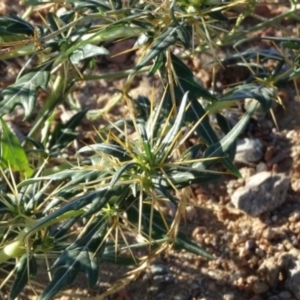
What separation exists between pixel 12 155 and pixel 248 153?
0.76 m

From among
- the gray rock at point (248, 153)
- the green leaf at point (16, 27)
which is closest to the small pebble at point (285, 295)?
the gray rock at point (248, 153)

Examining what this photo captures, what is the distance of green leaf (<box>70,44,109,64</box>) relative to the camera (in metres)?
1.82

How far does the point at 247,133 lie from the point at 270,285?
55cm

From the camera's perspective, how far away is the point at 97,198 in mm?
1531

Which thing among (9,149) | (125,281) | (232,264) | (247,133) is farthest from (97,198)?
(247,133)

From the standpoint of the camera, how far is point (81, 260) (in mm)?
1669

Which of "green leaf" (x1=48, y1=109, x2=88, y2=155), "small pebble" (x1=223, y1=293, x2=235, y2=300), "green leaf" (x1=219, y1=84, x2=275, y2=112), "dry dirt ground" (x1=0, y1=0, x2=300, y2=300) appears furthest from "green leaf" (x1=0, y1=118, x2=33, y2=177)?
"small pebble" (x1=223, y1=293, x2=235, y2=300)

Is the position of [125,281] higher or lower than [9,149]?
lower

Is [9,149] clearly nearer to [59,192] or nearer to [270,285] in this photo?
[59,192]

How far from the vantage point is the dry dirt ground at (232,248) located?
2156 mm

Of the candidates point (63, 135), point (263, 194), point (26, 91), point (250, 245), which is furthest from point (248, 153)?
point (26, 91)

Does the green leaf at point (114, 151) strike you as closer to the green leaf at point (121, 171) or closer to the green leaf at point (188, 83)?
the green leaf at point (121, 171)

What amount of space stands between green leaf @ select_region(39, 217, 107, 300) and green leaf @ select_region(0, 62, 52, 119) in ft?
0.99

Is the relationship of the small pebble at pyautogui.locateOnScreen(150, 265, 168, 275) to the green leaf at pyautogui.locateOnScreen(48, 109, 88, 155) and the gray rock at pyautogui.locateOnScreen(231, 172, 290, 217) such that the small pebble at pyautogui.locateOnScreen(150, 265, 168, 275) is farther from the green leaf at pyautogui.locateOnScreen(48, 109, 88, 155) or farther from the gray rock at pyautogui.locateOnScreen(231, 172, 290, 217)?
the green leaf at pyautogui.locateOnScreen(48, 109, 88, 155)
